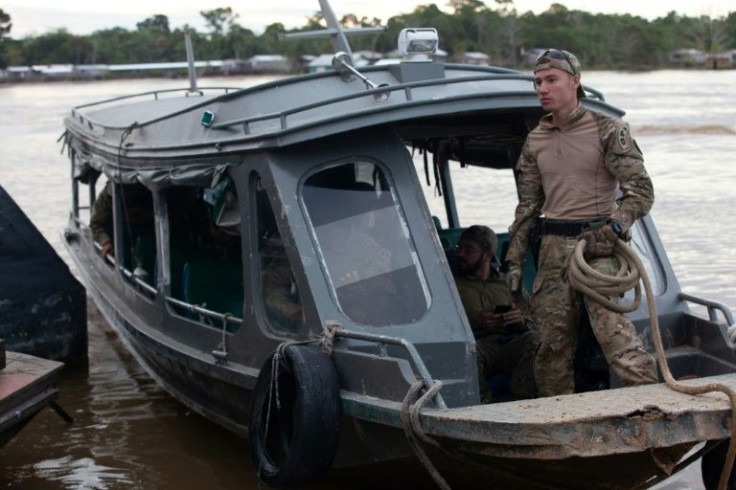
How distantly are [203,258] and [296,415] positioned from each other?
3331 mm

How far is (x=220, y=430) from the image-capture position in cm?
812

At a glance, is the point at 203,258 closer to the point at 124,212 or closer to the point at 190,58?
the point at 124,212

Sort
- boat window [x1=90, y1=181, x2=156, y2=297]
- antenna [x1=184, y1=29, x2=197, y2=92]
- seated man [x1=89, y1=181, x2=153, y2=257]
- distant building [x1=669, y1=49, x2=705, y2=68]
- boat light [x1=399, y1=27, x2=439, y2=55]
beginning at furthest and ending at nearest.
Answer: distant building [x1=669, y1=49, x2=705, y2=68], antenna [x1=184, y1=29, x2=197, y2=92], seated man [x1=89, y1=181, x2=153, y2=257], boat window [x1=90, y1=181, x2=156, y2=297], boat light [x1=399, y1=27, x2=439, y2=55]

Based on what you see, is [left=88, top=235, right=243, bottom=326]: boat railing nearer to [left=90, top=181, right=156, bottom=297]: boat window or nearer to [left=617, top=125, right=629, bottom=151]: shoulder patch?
[left=90, top=181, right=156, bottom=297]: boat window

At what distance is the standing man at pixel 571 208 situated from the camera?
222 inches

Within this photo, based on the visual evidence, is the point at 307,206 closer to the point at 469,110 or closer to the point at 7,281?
the point at 469,110

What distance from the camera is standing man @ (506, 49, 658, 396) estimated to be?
5.64 meters

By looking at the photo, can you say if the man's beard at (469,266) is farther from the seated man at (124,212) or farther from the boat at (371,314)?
the seated man at (124,212)

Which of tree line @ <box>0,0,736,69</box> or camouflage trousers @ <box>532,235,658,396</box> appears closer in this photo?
camouflage trousers @ <box>532,235,658,396</box>

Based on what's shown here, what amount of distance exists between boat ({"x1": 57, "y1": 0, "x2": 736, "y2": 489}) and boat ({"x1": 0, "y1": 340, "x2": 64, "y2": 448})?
2.73ft

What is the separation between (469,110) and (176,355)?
2.52 m

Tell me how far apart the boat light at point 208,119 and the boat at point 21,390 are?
1.65 meters

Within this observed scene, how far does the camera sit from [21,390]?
660 cm

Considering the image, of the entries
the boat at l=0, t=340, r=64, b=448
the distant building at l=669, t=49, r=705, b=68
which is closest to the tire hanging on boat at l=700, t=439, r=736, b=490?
the boat at l=0, t=340, r=64, b=448
